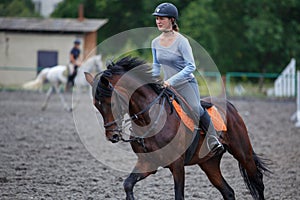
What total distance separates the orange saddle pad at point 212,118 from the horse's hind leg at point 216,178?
1.16 feet

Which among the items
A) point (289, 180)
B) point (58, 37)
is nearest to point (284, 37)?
point (58, 37)

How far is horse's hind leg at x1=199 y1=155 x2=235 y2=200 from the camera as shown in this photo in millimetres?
5730

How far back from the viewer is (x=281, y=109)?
1995 centimetres

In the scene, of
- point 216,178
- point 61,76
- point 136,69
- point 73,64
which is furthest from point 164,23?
point 73,64

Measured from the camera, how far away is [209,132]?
18.1 feet

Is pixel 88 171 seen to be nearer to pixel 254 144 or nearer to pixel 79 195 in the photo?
pixel 79 195

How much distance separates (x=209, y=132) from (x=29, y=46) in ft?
81.3

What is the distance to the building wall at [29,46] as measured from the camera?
28.8 metres

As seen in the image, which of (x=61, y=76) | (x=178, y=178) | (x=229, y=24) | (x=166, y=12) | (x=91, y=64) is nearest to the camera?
(x=178, y=178)

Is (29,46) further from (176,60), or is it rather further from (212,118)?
(176,60)

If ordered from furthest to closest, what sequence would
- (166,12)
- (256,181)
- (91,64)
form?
(91,64)
(256,181)
(166,12)

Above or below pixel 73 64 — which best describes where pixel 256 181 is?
above

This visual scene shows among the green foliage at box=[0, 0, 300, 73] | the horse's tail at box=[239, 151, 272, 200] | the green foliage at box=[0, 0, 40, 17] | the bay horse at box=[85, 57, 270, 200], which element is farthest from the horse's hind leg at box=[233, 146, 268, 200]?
the green foliage at box=[0, 0, 40, 17]

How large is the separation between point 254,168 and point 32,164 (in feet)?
12.6
